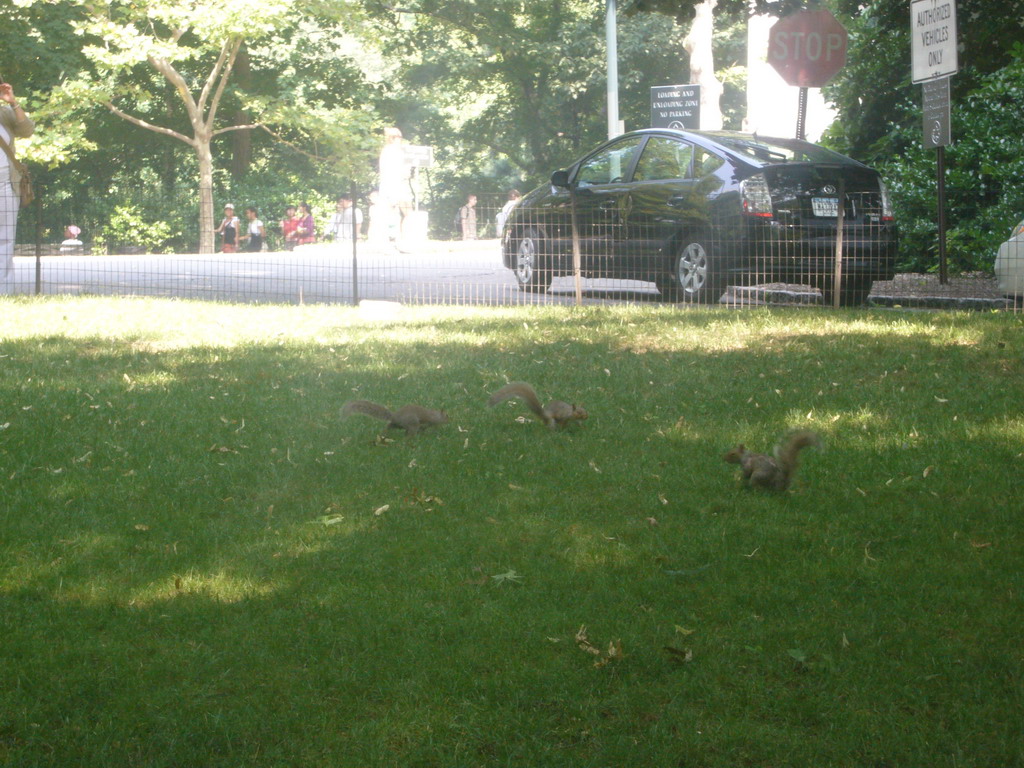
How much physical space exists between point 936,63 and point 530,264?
15.5 feet

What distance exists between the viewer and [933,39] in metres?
11.6

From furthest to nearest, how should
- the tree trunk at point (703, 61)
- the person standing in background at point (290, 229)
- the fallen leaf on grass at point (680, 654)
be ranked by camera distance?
the person standing in background at point (290, 229) < the tree trunk at point (703, 61) < the fallen leaf on grass at point (680, 654)

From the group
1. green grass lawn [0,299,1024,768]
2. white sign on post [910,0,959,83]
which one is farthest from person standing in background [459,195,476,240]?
green grass lawn [0,299,1024,768]

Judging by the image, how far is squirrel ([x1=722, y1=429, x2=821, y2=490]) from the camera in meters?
4.86

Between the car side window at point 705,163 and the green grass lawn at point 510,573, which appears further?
the car side window at point 705,163

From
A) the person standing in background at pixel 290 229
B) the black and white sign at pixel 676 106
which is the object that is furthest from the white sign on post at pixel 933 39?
the person standing in background at pixel 290 229

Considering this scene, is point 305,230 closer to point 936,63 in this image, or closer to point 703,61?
point 703,61

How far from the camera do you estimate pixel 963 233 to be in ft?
45.9

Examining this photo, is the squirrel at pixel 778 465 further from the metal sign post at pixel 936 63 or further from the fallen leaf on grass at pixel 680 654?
the metal sign post at pixel 936 63

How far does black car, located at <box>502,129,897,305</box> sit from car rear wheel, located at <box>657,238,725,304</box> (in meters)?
0.01

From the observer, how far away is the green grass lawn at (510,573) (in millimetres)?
2973

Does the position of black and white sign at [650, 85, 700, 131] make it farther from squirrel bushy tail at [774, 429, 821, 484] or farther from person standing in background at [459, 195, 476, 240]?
squirrel bushy tail at [774, 429, 821, 484]

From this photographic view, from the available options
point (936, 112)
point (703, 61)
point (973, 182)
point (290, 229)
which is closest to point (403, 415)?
point (936, 112)

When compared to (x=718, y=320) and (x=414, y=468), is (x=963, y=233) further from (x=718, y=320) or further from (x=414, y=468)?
(x=414, y=468)
